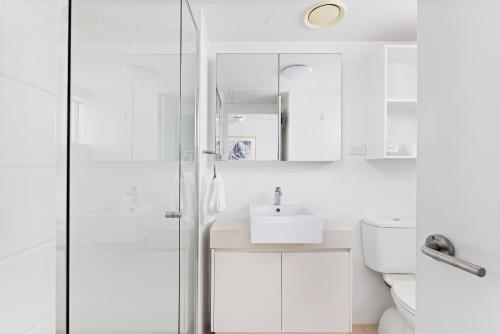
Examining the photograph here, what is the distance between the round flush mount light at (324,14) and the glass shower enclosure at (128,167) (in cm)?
79

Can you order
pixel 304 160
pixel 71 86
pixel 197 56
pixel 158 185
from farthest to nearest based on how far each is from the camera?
pixel 304 160 < pixel 197 56 < pixel 158 185 < pixel 71 86

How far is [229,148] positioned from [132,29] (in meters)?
1.33

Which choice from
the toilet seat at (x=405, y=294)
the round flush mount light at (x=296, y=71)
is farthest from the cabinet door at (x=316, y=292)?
the round flush mount light at (x=296, y=71)

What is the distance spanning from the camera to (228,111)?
212cm

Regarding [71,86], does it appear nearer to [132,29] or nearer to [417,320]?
[132,29]

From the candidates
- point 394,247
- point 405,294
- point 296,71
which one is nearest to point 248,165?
point 296,71

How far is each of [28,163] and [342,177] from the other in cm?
203

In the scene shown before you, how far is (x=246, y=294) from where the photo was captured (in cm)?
173

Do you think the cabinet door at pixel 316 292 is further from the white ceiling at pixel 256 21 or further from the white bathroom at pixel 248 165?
the white ceiling at pixel 256 21

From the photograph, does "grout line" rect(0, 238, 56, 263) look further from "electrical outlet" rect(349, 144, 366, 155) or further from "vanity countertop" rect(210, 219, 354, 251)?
"electrical outlet" rect(349, 144, 366, 155)

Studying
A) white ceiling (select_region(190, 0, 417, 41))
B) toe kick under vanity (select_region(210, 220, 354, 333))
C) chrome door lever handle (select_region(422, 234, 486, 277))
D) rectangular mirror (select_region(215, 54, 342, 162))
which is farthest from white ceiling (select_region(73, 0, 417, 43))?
toe kick under vanity (select_region(210, 220, 354, 333))

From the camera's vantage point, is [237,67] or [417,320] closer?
[417,320]

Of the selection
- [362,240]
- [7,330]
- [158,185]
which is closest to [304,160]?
[362,240]

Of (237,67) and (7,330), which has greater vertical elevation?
(237,67)
